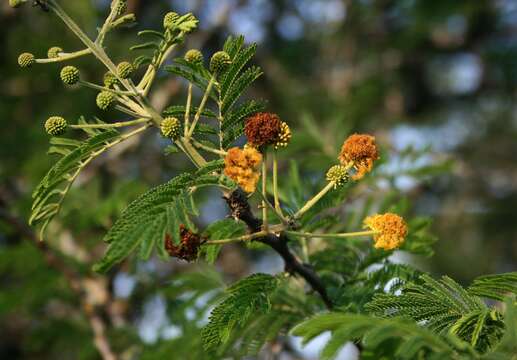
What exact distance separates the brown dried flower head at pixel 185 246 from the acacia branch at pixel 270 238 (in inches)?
5.9

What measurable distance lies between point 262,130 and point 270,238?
375 mm

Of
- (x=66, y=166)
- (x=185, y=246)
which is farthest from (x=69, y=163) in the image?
(x=185, y=246)

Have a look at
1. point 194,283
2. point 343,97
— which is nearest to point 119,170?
point 343,97

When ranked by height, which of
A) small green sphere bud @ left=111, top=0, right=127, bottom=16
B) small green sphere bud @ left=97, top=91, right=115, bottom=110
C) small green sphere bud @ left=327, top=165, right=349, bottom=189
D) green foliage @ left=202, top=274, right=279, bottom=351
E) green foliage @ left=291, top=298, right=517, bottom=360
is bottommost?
green foliage @ left=291, top=298, right=517, bottom=360

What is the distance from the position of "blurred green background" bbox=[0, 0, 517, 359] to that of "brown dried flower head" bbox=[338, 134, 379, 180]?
2002mm

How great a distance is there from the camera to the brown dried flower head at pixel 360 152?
208 cm

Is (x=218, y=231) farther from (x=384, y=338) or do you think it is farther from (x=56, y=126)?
(x=384, y=338)

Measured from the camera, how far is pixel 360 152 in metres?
2.08

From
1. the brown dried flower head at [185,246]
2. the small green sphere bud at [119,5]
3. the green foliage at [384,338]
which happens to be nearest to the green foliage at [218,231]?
the brown dried flower head at [185,246]

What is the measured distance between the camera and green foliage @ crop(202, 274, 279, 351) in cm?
209

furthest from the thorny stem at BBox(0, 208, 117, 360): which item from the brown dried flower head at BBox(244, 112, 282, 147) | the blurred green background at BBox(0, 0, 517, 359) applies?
the brown dried flower head at BBox(244, 112, 282, 147)

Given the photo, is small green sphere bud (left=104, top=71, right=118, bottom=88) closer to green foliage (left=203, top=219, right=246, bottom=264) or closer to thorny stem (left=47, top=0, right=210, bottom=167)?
thorny stem (left=47, top=0, right=210, bottom=167)

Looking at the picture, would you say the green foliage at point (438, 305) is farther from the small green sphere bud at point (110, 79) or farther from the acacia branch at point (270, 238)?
the small green sphere bud at point (110, 79)

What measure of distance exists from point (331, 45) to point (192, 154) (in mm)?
9996
